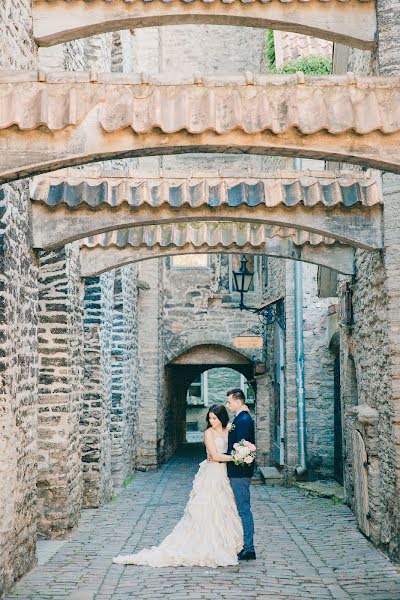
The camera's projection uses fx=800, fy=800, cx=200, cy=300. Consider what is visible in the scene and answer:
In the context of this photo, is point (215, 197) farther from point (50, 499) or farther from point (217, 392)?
point (217, 392)

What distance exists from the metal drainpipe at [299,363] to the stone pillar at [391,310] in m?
5.24

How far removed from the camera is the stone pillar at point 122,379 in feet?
43.1

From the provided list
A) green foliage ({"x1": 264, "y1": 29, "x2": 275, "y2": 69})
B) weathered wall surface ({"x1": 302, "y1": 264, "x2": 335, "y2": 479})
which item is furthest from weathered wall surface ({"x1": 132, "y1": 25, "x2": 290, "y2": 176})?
Answer: weathered wall surface ({"x1": 302, "y1": 264, "x2": 335, "y2": 479})

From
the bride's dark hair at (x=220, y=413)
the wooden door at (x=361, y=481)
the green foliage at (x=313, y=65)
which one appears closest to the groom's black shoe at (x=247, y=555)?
the bride's dark hair at (x=220, y=413)

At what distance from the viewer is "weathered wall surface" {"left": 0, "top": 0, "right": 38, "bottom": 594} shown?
6.43 m

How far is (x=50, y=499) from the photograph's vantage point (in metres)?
8.84

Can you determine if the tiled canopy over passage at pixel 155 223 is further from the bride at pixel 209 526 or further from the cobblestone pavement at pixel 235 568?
the bride at pixel 209 526

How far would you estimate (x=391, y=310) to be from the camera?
25.1ft

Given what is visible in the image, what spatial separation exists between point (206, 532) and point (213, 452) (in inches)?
30.7

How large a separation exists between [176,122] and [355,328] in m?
5.62

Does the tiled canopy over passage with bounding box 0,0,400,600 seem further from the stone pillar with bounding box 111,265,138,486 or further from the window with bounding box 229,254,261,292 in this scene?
the window with bounding box 229,254,261,292

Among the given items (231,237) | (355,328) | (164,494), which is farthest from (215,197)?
(164,494)

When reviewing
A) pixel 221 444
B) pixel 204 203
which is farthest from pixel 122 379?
pixel 204 203

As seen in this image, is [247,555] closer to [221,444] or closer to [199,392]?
[221,444]
